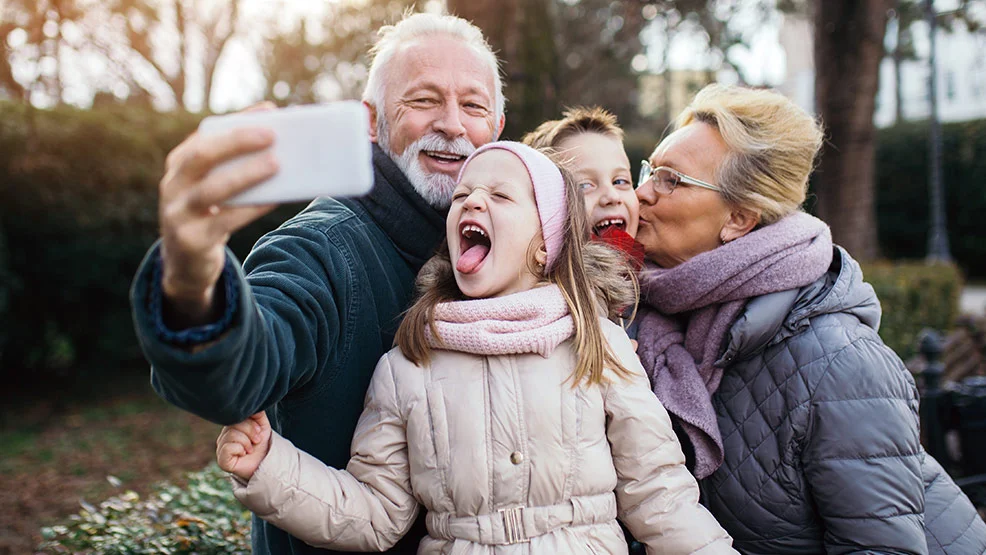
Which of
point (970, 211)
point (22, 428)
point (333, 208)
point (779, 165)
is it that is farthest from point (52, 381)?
point (970, 211)

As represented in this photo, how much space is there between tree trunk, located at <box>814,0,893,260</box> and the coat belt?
7.33m

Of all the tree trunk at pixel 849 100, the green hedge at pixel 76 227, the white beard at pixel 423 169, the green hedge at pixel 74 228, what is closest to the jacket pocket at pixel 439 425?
the white beard at pixel 423 169

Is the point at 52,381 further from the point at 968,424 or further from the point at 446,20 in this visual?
the point at 968,424

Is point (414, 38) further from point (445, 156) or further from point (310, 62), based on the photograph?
point (310, 62)

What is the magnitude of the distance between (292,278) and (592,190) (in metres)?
1.22

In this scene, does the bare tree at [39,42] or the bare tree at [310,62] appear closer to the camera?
the bare tree at [39,42]

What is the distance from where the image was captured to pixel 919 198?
20828mm

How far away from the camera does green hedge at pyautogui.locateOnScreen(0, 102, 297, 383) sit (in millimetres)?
8812

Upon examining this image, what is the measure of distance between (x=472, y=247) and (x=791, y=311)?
1.04 metres

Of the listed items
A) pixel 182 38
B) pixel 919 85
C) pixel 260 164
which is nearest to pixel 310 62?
pixel 182 38

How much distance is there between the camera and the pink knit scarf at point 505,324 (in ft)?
6.88

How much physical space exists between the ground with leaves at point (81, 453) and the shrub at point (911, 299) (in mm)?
6644

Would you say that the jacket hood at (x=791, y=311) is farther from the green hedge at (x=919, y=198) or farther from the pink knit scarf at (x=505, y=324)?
the green hedge at (x=919, y=198)

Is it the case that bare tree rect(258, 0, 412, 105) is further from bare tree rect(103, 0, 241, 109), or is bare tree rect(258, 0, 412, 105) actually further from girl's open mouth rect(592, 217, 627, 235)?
girl's open mouth rect(592, 217, 627, 235)
